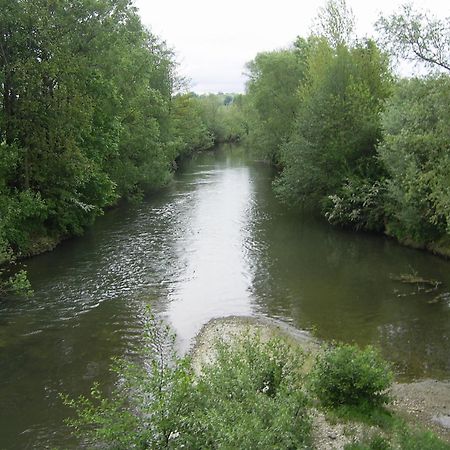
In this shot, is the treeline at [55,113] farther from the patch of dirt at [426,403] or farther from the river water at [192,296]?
the patch of dirt at [426,403]

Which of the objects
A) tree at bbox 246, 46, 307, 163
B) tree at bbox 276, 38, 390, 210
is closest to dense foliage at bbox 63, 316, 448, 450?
tree at bbox 276, 38, 390, 210

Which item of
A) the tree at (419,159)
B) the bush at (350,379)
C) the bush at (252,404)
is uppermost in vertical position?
the tree at (419,159)

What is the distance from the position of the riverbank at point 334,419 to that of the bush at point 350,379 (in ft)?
1.44

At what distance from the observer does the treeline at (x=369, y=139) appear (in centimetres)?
1578

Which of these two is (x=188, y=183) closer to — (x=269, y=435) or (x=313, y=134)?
(x=313, y=134)

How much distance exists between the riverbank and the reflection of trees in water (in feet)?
2.75

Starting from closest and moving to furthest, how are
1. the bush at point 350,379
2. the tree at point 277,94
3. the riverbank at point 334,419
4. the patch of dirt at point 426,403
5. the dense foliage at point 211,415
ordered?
the dense foliage at point 211,415 < the riverbank at point 334,419 < the bush at point 350,379 < the patch of dirt at point 426,403 < the tree at point 277,94

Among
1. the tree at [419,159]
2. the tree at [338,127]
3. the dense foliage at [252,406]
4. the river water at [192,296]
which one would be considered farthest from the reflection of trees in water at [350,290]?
the dense foliage at [252,406]

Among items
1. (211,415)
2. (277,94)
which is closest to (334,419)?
(211,415)

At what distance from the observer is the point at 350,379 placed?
1105cm

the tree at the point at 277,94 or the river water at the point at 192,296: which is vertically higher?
the tree at the point at 277,94

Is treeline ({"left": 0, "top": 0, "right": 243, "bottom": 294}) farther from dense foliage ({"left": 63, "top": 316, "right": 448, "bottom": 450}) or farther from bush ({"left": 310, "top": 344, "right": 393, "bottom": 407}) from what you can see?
bush ({"left": 310, "top": 344, "right": 393, "bottom": 407})

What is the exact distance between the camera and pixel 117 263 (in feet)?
78.1

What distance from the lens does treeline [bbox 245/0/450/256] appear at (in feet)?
51.8
